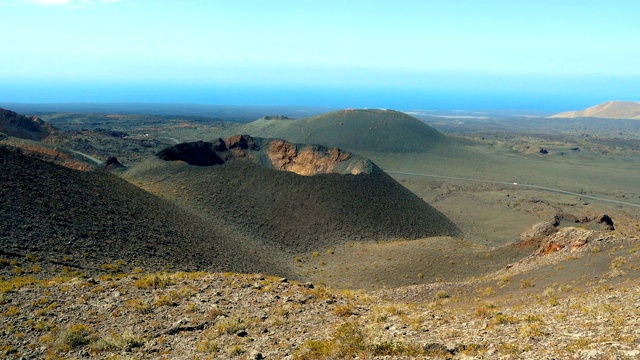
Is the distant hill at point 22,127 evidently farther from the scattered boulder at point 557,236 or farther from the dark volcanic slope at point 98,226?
the scattered boulder at point 557,236

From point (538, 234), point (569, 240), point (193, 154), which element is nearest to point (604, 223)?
point (538, 234)


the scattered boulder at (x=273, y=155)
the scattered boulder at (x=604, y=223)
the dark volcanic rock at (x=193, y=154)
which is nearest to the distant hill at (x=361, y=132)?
the scattered boulder at (x=273, y=155)

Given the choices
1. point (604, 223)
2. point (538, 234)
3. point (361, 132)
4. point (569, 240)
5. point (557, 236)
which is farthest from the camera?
point (361, 132)

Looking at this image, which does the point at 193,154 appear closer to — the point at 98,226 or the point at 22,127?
the point at 98,226

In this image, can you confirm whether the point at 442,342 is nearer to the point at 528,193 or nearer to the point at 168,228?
the point at 168,228

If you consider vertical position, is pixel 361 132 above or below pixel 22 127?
above

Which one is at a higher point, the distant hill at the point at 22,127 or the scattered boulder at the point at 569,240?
the distant hill at the point at 22,127

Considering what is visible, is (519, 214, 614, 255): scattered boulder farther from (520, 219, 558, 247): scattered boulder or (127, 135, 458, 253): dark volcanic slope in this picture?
(127, 135, 458, 253): dark volcanic slope

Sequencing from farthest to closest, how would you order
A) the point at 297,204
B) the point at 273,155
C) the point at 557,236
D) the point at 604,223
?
the point at 273,155 → the point at 297,204 → the point at 604,223 → the point at 557,236
